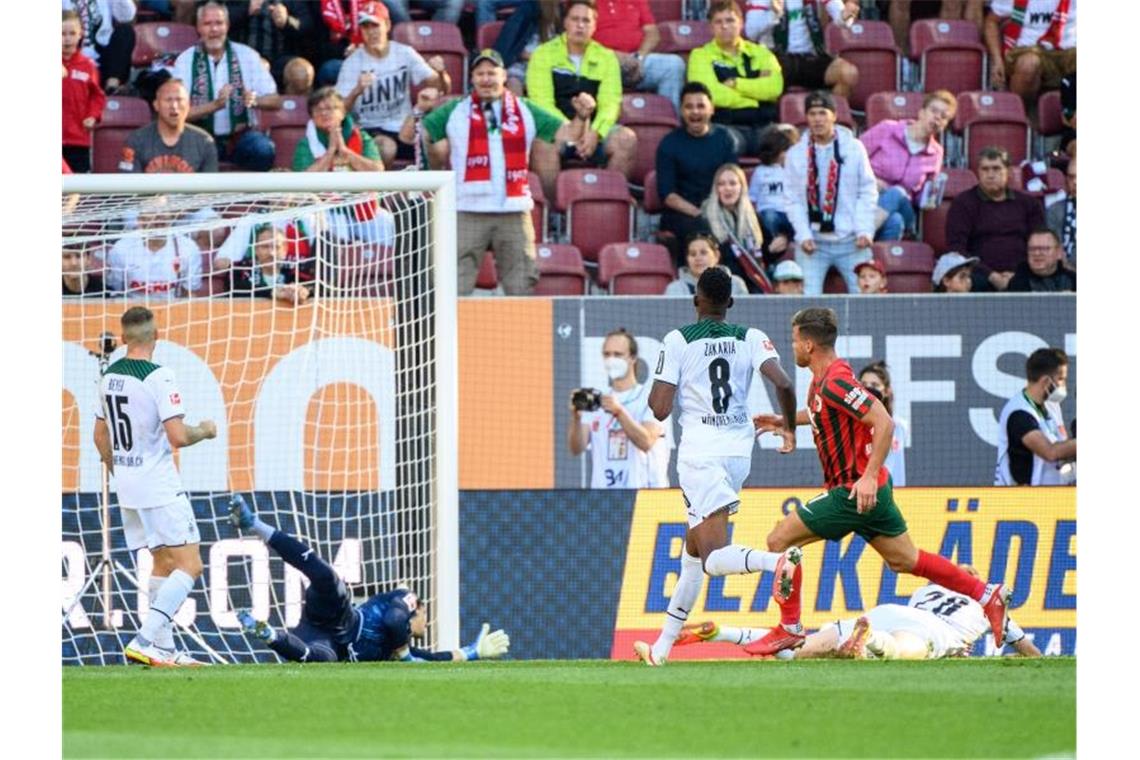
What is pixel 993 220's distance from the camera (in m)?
13.7

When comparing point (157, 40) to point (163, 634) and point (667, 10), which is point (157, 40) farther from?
point (163, 634)

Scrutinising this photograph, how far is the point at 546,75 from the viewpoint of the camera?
14.4 meters

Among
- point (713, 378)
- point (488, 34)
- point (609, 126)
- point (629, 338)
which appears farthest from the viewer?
point (488, 34)

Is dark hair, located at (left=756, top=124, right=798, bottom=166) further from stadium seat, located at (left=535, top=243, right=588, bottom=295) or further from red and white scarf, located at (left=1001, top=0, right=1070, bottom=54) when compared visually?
red and white scarf, located at (left=1001, top=0, right=1070, bottom=54)

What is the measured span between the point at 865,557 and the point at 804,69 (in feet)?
16.0

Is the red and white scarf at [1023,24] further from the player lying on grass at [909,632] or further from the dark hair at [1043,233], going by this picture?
the player lying on grass at [909,632]

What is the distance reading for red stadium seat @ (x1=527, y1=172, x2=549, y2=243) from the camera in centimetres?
1415

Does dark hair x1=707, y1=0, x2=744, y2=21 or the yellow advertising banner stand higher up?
dark hair x1=707, y1=0, x2=744, y2=21

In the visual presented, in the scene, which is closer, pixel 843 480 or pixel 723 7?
pixel 843 480

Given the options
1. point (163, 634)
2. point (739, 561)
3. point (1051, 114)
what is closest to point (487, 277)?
point (163, 634)

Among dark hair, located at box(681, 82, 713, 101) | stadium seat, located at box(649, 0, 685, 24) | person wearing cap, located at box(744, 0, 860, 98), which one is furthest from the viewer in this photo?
stadium seat, located at box(649, 0, 685, 24)

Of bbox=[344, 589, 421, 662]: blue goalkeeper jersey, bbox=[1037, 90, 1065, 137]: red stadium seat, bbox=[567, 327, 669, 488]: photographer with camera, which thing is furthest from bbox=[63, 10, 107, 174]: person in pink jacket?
bbox=[1037, 90, 1065, 137]: red stadium seat

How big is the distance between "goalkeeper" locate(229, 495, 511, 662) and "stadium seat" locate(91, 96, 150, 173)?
513cm
